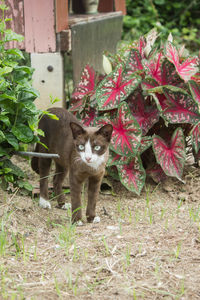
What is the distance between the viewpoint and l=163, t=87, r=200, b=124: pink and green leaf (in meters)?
4.04

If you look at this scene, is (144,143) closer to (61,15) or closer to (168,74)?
(168,74)

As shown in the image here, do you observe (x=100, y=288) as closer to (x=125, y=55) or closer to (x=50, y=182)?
(x=50, y=182)

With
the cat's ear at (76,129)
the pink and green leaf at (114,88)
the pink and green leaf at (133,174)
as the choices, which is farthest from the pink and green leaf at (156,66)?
the cat's ear at (76,129)

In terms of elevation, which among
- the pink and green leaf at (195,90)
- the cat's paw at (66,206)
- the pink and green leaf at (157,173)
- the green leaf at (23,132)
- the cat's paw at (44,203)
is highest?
the pink and green leaf at (195,90)

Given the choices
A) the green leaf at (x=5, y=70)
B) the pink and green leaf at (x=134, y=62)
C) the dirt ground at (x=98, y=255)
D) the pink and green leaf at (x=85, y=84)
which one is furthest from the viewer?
the pink and green leaf at (x=85, y=84)

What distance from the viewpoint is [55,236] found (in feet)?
10.3

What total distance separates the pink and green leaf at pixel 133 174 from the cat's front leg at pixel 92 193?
504mm

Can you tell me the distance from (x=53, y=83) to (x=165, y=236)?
241 cm

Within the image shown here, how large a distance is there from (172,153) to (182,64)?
814 mm

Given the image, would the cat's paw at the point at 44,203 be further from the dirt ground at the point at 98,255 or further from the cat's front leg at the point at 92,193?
the cat's front leg at the point at 92,193

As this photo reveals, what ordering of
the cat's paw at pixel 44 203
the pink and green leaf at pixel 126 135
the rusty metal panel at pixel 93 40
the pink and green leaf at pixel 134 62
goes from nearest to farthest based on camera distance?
1. the pink and green leaf at pixel 126 135
2. the cat's paw at pixel 44 203
3. the pink and green leaf at pixel 134 62
4. the rusty metal panel at pixel 93 40

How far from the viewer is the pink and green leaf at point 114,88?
160 inches

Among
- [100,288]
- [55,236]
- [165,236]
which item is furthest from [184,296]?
[55,236]

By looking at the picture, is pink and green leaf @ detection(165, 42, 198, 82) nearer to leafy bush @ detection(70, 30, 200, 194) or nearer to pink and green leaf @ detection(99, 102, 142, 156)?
leafy bush @ detection(70, 30, 200, 194)
